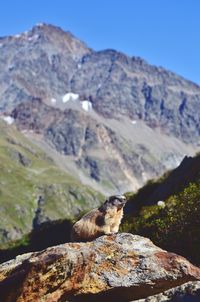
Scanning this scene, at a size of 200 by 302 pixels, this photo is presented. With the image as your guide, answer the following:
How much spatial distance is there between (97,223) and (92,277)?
653cm

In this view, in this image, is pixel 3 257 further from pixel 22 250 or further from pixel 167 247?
pixel 167 247

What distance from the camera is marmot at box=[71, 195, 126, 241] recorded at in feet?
90.7

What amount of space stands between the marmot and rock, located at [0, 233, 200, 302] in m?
5.46

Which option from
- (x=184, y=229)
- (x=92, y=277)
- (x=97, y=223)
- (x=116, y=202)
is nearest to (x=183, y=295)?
(x=92, y=277)

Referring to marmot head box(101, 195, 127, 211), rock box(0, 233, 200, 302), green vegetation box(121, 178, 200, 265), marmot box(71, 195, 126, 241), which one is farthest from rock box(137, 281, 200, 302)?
marmot head box(101, 195, 127, 211)

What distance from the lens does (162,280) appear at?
21219mm

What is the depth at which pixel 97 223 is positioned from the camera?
2798 centimetres

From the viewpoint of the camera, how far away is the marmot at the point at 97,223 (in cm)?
2766

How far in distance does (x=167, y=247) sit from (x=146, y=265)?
10.2m

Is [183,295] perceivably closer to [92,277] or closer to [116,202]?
[92,277]

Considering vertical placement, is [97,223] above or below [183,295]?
above

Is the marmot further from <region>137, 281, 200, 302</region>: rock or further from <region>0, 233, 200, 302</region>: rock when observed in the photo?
<region>137, 281, 200, 302</region>: rock

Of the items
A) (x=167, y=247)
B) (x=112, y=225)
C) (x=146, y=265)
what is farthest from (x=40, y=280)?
(x=167, y=247)

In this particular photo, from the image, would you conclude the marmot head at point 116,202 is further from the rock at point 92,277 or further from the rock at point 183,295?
the rock at point 183,295
